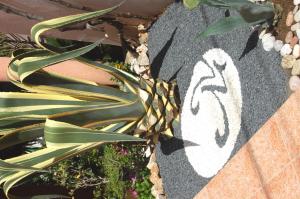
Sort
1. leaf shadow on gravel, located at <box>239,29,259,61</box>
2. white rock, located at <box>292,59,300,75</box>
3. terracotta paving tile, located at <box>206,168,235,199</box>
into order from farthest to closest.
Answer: terracotta paving tile, located at <box>206,168,235,199</box>
leaf shadow on gravel, located at <box>239,29,259,61</box>
white rock, located at <box>292,59,300,75</box>

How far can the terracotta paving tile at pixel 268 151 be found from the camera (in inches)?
112

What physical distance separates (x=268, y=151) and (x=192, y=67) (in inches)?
46.9

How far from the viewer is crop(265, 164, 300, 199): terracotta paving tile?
2701 mm

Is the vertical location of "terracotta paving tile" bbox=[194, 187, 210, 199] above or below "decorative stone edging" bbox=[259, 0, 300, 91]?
below

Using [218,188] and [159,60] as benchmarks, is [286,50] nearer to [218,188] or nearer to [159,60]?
[218,188]

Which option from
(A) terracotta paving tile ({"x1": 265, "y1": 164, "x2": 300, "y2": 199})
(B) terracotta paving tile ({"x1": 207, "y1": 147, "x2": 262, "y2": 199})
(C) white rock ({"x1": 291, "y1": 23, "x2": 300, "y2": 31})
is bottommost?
(B) terracotta paving tile ({"x1": 207, "y1": 147, "x2": 262, "y2": 199})

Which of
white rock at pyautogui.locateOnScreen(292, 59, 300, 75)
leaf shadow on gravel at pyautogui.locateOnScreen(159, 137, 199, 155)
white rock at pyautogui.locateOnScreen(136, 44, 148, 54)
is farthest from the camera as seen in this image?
white rock at pyautogui.locateOnScreen(136, 44, 148, 54)

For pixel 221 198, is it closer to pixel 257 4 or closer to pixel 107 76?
pixel 257 4

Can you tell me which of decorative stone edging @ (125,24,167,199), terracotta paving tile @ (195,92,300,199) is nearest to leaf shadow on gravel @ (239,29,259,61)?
terracotta paving tile @ (195,92,300,199)

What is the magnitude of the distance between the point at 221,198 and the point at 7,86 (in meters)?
3.17

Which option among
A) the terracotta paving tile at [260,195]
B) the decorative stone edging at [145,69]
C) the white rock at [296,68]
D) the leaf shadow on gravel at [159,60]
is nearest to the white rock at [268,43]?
the white rock at [296,68]

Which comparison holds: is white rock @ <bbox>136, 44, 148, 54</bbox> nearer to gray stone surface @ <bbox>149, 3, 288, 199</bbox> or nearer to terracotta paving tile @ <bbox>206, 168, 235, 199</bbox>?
gray stone surface @ <bbox>149, 3, 288, 199</bbox>

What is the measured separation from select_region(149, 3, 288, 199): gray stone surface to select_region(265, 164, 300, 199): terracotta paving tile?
1.24 feet

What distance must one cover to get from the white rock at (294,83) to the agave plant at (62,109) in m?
0.88
